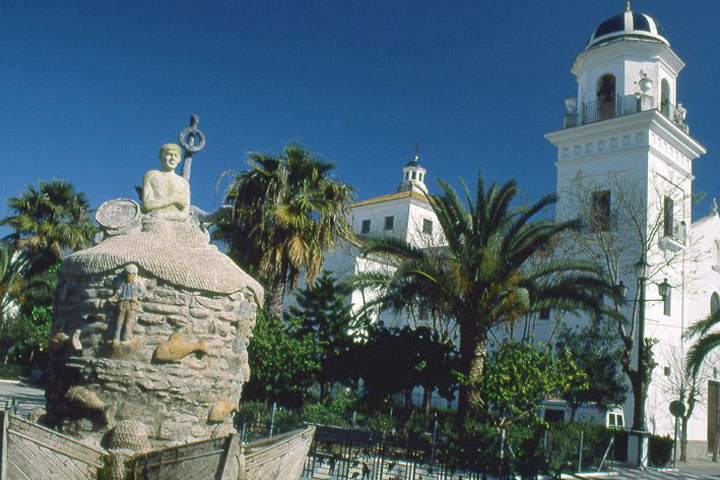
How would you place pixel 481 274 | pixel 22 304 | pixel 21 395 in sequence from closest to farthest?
pixel 481 274 < pixel 21 395 < pixel 22 304

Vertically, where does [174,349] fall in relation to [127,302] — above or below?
below

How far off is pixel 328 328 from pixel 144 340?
12866 millimetres

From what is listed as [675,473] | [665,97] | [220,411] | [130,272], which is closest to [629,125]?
[665,97]

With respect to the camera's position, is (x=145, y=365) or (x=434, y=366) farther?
(x=434, y=366)

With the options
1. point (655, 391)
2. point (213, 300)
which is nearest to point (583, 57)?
point (655, 391)

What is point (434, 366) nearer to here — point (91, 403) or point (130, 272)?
point (130, 272)

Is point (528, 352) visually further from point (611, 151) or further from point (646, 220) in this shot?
point (611, 151)

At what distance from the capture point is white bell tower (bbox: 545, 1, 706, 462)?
2500cm

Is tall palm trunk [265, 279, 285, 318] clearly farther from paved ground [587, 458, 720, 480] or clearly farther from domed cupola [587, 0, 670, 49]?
domed cupola [587, 0, 670, 49]

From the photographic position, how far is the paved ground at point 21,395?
16344mm

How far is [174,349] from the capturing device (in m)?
7.87

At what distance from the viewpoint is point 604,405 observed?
20328mm

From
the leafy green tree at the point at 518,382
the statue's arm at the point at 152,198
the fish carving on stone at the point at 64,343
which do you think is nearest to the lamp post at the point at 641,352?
the leafy green tree at the point at 518,382

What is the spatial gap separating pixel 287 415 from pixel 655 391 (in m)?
16.8
